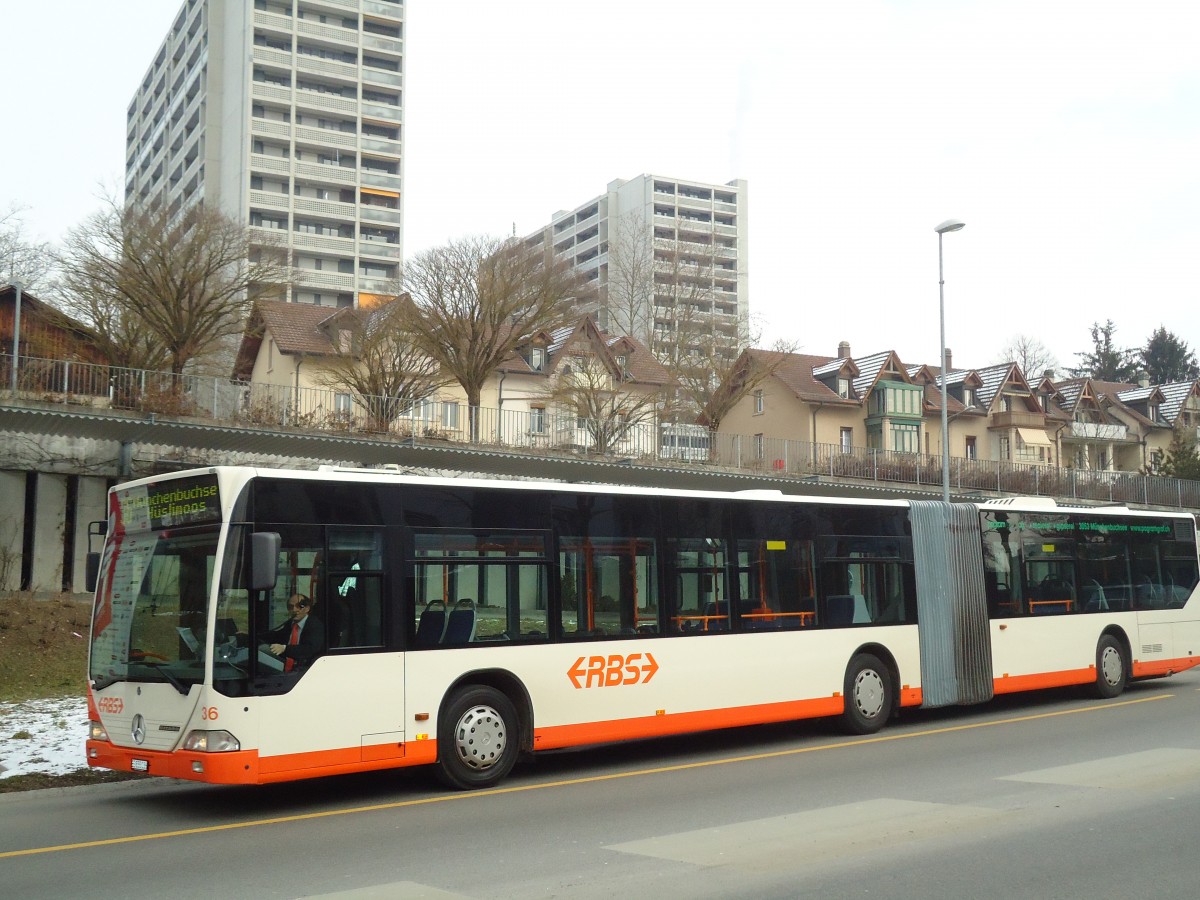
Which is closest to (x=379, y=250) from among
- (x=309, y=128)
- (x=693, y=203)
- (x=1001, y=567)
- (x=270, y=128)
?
(x=309, y=128)

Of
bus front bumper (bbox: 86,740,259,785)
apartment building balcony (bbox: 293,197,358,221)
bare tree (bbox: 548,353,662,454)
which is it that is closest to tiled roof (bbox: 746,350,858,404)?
bare tree (bbox: 548,353,662,454)

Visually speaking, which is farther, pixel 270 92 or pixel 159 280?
pixel 270 92

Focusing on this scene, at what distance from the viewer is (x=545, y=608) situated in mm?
11938

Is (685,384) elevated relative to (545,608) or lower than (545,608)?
elevated

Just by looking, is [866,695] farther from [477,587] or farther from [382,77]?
[382,77]

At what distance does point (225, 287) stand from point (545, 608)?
3339 cm

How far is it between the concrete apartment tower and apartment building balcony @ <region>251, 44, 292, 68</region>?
9cm

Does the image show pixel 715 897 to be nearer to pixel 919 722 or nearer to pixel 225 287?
pixel 919 722

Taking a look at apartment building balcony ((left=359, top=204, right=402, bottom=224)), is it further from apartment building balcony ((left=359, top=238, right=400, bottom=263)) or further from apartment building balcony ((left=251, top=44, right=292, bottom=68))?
apartment building balcony ((left=251, top=44, right=292, bottom=68))

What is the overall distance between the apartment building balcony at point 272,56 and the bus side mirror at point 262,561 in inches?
3544

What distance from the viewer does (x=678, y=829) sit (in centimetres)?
891

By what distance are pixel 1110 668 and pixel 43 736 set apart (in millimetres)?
14971

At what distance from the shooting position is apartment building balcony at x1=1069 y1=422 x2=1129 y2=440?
255 ft

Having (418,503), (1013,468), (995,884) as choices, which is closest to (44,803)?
(418,503)
